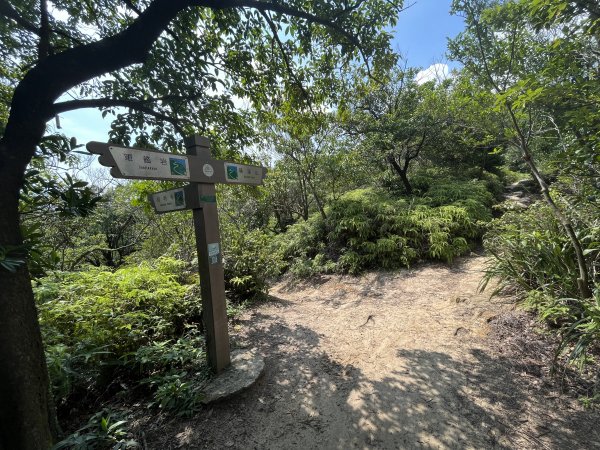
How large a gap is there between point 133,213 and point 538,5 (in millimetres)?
11058

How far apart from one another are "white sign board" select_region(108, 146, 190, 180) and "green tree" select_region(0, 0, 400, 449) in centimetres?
44

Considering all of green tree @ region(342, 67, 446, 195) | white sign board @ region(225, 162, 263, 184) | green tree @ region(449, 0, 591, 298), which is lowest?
white sign board @ region(225, 162, 263, 184)

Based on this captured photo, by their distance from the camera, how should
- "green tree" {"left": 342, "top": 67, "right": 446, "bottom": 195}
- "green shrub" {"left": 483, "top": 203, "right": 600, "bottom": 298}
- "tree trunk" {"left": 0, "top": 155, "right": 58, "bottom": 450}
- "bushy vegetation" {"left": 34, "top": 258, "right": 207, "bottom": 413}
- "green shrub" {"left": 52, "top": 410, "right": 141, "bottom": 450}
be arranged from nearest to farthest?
"tree trunk" {"left": 0, "top": 155, "right": 58, "bottom": 450}, "green shrub" {"left": 52, "top": 410, "right": 141, "bottom": 450}, "bushy vegetation" {"left": 34, "top": 258, "right": 207, "bottom": 413}, "green shrub" {"left": 483, "top": 203, "right": 600, "bottom": 298}, "green tree" {"left": 342, "top": 67, "right": 446, "bottom": 195}

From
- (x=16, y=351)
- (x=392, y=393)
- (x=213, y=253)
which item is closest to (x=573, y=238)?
(x=392, y=393)

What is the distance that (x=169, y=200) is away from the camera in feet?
8.46

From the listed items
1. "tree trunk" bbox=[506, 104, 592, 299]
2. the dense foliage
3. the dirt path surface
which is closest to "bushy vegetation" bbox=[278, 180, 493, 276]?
the dense foliage

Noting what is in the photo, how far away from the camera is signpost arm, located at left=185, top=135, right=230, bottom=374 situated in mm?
2480

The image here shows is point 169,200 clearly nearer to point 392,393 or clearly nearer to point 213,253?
point 213,253

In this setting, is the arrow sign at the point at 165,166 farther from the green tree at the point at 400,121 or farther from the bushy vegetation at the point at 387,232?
the green tree at the point at 400,121

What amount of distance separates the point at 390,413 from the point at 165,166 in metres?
2.84

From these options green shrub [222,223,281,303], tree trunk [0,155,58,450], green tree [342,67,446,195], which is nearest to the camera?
tree trunk [0,155,58,450]

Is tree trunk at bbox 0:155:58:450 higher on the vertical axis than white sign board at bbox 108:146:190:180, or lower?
lower

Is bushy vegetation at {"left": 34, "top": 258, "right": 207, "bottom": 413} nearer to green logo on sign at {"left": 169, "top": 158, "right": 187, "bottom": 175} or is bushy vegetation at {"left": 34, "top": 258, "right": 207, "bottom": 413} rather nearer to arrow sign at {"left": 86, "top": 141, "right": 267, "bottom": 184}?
arrow sign at {"left": 86, "top": 141, "right": 267, "bottom": 184}

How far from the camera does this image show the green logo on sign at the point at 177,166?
87.2 inches
